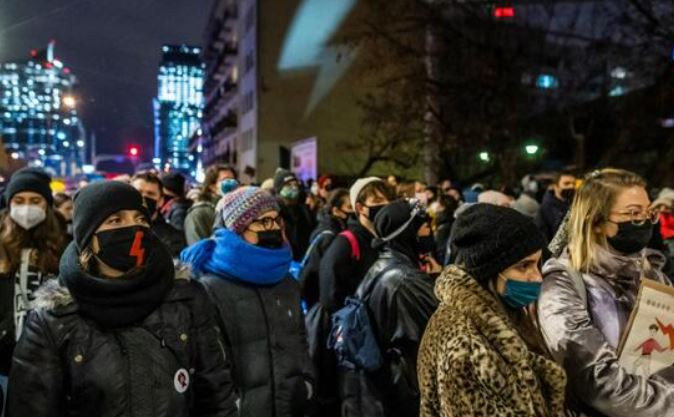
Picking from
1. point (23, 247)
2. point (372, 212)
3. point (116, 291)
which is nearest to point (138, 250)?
point (116, 291)

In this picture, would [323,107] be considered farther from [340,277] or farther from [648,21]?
[340,277]

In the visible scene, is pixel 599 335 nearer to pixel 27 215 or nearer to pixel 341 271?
pixel 341 271

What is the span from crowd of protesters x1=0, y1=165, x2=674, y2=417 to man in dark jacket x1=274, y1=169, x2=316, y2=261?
449 centimetres

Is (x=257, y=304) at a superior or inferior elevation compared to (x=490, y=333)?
inferior

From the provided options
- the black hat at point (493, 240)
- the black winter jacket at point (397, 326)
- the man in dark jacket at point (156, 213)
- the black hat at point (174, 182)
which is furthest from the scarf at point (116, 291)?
the black hat at point (174, 182)

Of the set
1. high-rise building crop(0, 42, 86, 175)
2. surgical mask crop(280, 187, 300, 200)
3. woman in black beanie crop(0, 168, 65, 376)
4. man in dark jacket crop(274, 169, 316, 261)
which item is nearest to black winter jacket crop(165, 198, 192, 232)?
man in dark jacket crop(274, 169, 316, 261)

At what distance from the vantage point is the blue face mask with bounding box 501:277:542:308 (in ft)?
9.21

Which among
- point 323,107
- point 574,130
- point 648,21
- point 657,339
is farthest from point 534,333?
point 323,107

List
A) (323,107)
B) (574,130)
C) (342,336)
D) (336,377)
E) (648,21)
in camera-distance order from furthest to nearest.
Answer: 1. (323,107)
2. (574,130)
3. (648,21)
4. (336,377)
5. (342,336)

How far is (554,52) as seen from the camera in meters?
26.2

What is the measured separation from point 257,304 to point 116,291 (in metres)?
1.21

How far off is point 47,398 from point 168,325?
0.55m

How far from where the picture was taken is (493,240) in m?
2.80

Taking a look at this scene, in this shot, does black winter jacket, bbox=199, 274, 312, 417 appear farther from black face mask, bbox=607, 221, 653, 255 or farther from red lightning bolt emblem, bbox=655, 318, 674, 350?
red lightning bolt emblem, bbox=655, 318, 674, 350
